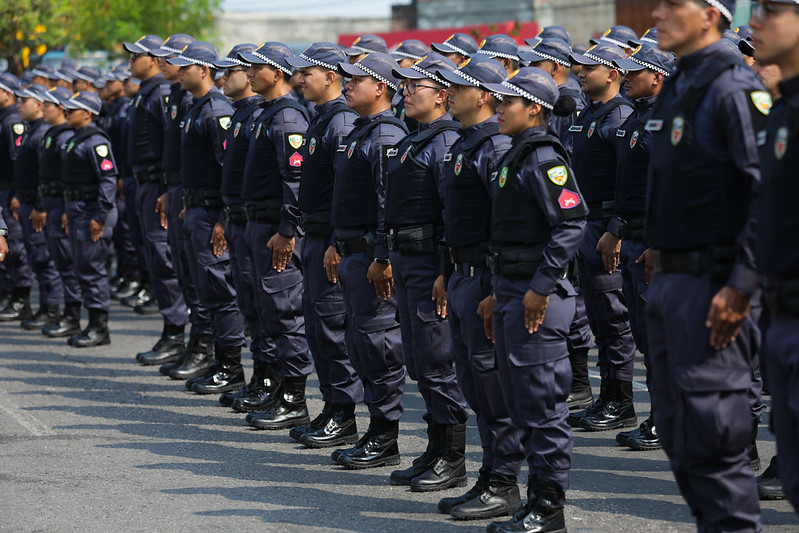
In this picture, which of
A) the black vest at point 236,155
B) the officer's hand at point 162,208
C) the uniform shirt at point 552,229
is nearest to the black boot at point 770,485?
the uniform shirt at point 552,229

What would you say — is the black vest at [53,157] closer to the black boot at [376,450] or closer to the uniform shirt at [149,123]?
the uniform shirt at [149,123]

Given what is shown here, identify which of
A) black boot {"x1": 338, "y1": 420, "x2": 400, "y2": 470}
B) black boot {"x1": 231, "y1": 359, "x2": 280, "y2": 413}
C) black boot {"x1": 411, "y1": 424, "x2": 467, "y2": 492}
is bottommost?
black boot {"x1": 231, "y1": 359, "x2": 280, "y2": 413}

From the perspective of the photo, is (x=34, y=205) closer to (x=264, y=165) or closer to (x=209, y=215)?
(x=209, y=215)

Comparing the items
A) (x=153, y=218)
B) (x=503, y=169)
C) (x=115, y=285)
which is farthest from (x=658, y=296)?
(x=115, y=285)

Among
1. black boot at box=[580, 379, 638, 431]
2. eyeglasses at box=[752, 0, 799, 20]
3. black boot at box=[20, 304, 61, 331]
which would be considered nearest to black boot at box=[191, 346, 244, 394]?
black boot at box=[580, 379, 638, 431]

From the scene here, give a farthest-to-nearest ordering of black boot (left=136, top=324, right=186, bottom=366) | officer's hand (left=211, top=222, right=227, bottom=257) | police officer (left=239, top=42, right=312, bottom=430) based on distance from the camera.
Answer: black boot (left=136, top=324, right=186, bottom=366), officer's hand (left=211, top=222, right=227, bottom=257), police officer (left=239, top=42, right=312, bottom=430)

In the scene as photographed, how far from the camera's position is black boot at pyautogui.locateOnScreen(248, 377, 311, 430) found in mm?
8430

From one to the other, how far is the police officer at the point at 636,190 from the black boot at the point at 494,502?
157cm

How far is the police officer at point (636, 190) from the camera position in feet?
24.5

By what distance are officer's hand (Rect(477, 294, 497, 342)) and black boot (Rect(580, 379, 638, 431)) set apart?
232 centimetres

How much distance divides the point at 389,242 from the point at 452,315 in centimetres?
77

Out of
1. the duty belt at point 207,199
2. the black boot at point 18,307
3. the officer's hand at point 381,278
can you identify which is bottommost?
the black boot at point 18,307

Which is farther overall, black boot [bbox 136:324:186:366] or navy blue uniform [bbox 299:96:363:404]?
black boot [bbox 136:324:186:366]

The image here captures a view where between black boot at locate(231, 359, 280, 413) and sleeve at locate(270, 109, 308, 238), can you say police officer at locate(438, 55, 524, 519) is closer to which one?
sleeve at locate(270, 109, 308, 238)
